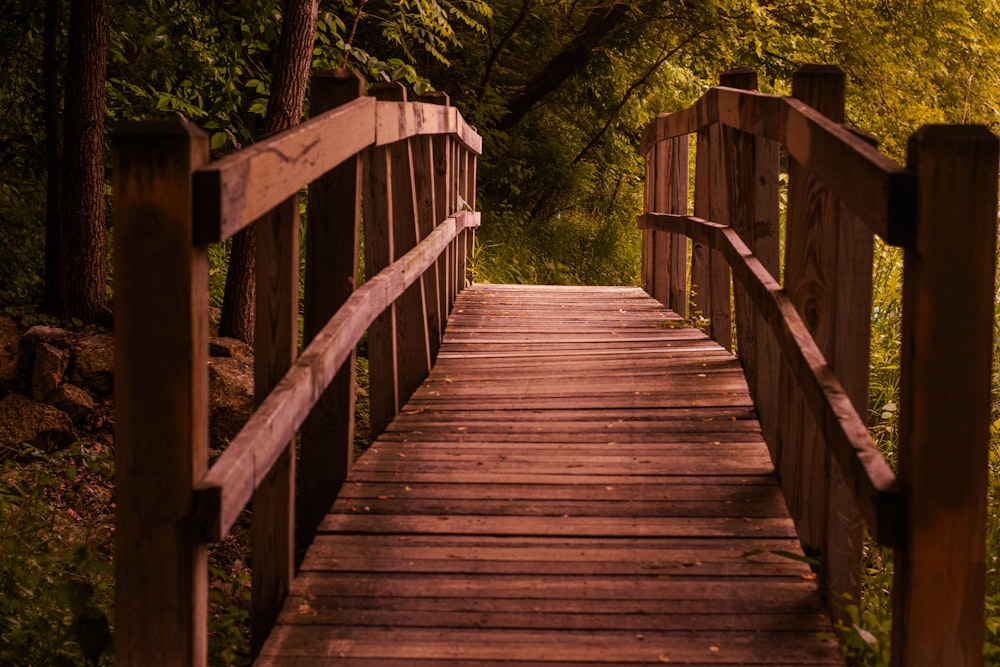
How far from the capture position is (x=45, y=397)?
23.2 feet

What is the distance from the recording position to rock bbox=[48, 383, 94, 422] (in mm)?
7039

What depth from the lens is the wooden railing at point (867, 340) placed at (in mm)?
2395

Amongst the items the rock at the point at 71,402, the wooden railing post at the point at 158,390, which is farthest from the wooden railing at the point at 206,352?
the rock at the point at 71,402

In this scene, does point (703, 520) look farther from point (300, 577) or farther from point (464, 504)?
point (300, 577)

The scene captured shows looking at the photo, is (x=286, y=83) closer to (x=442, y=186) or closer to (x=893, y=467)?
(x=442, y=186)

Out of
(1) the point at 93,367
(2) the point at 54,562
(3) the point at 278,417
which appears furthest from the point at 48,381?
(3) the point at 278,417

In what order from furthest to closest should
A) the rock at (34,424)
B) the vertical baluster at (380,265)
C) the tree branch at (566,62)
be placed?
the tree branch at (566,62) < the rock at (34,424) < the vertical baluster at (380,265)

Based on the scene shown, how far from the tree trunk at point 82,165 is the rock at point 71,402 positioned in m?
0.89

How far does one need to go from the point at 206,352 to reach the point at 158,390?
147 mm

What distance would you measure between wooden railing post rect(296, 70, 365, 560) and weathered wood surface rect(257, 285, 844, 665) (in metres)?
0.13

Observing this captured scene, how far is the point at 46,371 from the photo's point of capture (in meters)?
7.14

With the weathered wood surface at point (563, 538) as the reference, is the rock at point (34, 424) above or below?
below

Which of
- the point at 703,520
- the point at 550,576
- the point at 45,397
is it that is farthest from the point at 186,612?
the point at 45,397

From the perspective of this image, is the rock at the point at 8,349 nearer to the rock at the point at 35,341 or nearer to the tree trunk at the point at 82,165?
the rock at the point at 35,341
